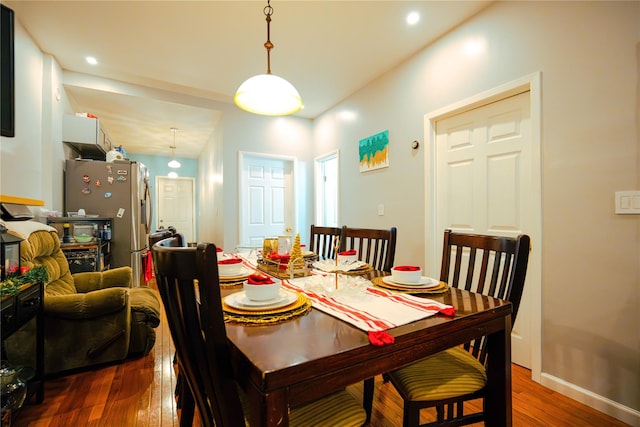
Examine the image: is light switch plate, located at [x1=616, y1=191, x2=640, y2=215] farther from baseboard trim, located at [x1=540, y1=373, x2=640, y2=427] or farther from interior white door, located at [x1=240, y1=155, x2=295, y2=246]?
interior white door, located at [x1=240, y1=155, x2=295, y2=246]

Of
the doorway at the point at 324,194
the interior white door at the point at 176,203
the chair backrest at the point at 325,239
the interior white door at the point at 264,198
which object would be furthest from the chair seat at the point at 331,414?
the interior white door at the point at 176,203

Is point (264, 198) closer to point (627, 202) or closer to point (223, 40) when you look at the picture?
point (223, 40)

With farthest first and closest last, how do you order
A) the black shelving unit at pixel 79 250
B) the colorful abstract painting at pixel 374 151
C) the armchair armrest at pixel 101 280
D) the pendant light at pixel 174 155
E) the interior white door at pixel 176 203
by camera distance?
the interior white door at pixel 176 203 → the pendant light at pixel 174 155 → the colorful abstract painting at pixel 374 151 → the black shelving unit at pixel 79 250 → the armchair armrest at pixel 101 280

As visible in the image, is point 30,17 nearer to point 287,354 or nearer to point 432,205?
point 287,354

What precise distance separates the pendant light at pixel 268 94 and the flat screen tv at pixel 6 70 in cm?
145

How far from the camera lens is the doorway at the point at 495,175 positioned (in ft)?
6.23

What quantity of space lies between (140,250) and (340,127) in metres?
3.10

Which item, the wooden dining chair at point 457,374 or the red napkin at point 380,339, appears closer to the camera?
the red napkin at point 380,339

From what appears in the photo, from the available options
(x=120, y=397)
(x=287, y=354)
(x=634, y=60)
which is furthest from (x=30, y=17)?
(x=634, y=60)

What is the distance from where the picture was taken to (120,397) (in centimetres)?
171

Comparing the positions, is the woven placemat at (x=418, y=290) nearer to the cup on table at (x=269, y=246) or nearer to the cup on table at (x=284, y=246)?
the cup on table at (x=284, y=246)

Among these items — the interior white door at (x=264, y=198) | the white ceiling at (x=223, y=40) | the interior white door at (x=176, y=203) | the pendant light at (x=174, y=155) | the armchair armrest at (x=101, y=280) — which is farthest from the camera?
the interior white door at (x=176, y=203)

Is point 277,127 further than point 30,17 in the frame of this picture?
Yes

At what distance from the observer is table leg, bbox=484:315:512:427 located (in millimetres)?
1032
